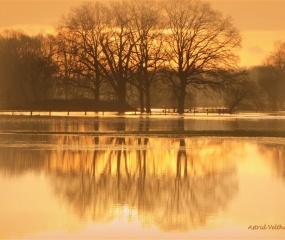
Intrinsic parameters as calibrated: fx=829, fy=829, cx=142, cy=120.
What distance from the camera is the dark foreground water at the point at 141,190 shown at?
52.9ft

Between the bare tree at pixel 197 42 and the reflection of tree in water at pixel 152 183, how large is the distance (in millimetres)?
52443

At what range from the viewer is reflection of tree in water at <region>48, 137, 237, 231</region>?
708 inches

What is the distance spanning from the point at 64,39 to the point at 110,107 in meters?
9.36

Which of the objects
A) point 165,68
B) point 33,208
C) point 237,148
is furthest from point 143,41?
point 33,208

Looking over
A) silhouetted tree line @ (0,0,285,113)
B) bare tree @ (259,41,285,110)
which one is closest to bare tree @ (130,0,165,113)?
silhouetted tree line @ (0,0,285,113)

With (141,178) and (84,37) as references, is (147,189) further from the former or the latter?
(84,37)

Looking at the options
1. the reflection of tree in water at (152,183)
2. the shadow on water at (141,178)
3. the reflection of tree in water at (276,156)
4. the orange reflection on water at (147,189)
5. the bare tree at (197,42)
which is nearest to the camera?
the orange reflection on water at (147,189)

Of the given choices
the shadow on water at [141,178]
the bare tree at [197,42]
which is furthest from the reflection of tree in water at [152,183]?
the bare tree at [197,42]

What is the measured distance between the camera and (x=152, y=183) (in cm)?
2320

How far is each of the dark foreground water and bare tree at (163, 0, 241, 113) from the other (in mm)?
48983

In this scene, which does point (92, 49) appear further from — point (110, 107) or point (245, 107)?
point (245, 107)

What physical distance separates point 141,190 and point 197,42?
228 feet

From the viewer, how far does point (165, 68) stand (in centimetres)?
9056

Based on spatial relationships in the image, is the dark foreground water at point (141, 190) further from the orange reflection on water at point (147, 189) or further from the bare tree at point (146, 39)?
the bare tree at point (146, 39)
